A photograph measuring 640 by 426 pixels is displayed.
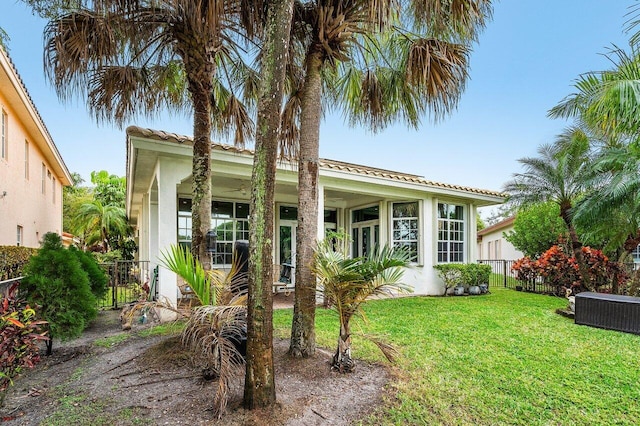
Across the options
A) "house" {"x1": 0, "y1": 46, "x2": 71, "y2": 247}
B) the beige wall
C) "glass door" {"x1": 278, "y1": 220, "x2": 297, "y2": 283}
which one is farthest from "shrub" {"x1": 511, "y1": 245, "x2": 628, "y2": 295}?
the beige wall

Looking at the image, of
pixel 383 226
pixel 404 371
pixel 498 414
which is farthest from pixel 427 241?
pixel 498 414

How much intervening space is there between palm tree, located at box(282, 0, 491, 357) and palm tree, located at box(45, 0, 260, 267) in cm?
98

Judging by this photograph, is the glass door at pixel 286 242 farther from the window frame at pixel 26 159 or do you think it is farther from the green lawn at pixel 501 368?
the window frame at pixel 26 159

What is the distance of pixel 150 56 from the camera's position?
6.24 m

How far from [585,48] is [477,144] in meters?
6.05

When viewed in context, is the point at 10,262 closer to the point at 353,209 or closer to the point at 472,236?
the point at 353,209

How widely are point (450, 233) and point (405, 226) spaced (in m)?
1.74

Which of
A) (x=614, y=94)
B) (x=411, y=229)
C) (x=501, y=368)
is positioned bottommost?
(x=501, y=368)

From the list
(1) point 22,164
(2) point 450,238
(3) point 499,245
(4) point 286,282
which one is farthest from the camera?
(3) point 499,245

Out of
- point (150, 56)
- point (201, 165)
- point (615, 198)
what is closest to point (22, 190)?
point (150, 56)

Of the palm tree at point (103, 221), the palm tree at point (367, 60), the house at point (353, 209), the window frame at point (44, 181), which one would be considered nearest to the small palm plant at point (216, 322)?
the palm tree at point (367, 60)

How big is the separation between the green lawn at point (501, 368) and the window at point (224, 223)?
404cm

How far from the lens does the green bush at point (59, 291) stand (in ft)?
16.1

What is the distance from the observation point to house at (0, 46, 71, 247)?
324 inches
